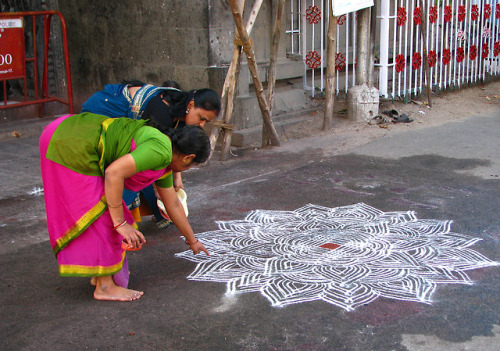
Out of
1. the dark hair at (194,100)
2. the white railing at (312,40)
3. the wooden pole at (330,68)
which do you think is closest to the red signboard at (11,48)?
the white railing at (312,40)

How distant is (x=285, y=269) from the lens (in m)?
3.27

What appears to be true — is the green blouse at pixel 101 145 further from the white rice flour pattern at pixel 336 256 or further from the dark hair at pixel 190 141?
the white rice flour pattern at pixel 336 256

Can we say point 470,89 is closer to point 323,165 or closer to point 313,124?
point 313,124

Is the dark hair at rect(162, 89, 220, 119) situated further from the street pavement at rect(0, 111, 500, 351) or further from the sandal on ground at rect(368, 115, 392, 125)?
the sandal on ground at rect(368, 115, 392, 125)

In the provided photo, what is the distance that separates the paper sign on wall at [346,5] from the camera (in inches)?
255

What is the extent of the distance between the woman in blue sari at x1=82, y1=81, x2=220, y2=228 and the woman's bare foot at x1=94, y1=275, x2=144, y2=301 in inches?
22.3

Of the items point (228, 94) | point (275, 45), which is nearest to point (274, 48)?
point (275, 45)

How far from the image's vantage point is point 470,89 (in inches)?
354

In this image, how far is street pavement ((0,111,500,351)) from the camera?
256 centimetres

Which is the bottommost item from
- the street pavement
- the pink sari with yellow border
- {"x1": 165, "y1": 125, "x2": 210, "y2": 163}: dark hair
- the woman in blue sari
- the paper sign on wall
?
the street pavement

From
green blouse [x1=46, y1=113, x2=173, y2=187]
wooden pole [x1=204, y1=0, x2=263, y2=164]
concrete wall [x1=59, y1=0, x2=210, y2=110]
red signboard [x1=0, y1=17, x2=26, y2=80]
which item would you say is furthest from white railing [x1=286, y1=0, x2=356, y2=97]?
green blouse [x1=46, y1=113, x2=173, y2=187]

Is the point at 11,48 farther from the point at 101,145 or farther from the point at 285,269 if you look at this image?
the point at 285,269

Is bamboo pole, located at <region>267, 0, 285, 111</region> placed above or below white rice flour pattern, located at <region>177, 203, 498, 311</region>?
above

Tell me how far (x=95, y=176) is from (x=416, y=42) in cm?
622
